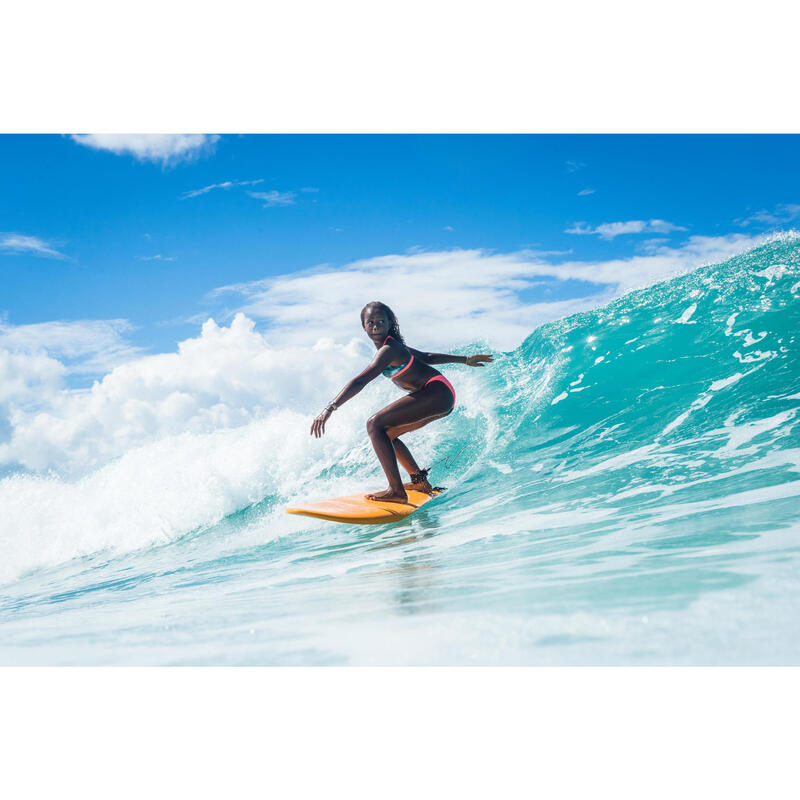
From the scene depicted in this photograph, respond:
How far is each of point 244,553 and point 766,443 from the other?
4.19 meters

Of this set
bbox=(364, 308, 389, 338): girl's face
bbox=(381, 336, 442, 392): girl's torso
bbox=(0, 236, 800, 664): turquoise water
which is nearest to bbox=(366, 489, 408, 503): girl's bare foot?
bbox=(0, 236, 800, 664): turquoise water

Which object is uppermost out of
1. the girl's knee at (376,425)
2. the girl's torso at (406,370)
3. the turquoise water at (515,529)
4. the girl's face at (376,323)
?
the girl's face at (376,323)

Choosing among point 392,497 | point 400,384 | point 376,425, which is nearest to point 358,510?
point 392,497

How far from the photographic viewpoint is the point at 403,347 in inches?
180

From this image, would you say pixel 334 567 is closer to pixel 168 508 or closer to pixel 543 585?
pixel 543 585

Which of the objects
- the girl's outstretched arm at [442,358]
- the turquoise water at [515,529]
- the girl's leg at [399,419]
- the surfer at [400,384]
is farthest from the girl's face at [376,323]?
the turquoise water at [515,529]

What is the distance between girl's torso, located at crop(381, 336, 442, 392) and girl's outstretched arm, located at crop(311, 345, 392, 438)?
0.12 m

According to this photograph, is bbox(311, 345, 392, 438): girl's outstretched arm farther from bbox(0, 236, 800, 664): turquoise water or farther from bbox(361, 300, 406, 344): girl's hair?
bbox(0, 236, 800, 664): turquoise water

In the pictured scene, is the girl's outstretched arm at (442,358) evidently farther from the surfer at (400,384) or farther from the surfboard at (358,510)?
the surfboard at (358,510)

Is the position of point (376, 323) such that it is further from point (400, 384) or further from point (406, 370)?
point (400, 384)

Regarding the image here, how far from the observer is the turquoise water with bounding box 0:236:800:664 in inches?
91.2

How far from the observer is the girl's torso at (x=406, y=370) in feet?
14.9

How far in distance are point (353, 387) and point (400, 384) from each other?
2.08 ft
